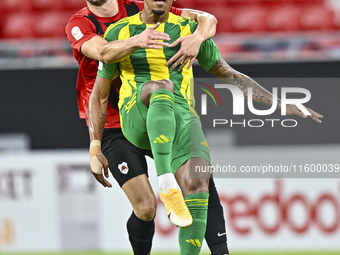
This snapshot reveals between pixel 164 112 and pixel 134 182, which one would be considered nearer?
pixel 164 112

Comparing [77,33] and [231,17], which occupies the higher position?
[231,17]

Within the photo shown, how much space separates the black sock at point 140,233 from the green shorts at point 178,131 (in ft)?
1.70

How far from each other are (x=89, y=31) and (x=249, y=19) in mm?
3581

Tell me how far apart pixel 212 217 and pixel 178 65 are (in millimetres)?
876

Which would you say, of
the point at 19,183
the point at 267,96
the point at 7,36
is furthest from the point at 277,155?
the point at 7,36

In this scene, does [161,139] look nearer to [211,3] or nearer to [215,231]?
[215,231]

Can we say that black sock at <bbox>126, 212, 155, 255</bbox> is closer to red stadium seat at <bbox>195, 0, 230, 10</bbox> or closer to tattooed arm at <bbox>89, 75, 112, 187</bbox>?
tattooed arm at <bbox>89, 75, 112, 187</bbox>

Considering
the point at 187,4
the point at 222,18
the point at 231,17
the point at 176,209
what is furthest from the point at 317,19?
the point at 176,209

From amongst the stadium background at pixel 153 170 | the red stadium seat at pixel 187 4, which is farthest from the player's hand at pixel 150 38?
the red stadium seat at pixel 187 4

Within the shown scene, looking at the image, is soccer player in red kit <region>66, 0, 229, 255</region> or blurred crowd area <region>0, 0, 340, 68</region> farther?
blurred crowd area <region>0, 0, 340, 68</region>

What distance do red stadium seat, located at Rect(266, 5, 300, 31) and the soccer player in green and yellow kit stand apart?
11.5ft

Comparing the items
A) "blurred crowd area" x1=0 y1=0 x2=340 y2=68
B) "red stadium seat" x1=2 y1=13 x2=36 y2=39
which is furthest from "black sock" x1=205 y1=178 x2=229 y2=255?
"red stadium seat" x1=2 y1=13 x2=36 y2=39

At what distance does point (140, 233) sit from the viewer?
3.13m

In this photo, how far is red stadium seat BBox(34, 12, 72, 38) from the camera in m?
6.23
